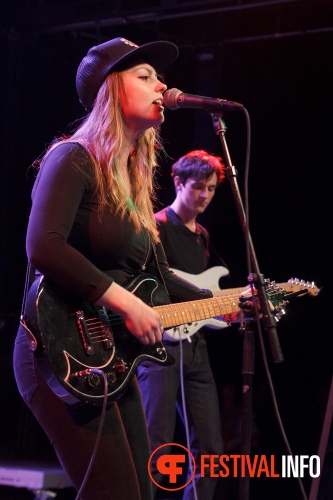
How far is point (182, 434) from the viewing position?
574cm

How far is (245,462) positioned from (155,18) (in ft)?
13.7

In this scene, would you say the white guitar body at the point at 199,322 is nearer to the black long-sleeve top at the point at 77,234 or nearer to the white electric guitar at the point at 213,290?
the white electric guitar at the point at 213,290

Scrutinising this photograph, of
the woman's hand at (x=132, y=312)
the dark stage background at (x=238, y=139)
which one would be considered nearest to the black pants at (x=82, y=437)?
the woman's hand at (x=132, y=312)

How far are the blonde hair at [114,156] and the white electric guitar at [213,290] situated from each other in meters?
1.19

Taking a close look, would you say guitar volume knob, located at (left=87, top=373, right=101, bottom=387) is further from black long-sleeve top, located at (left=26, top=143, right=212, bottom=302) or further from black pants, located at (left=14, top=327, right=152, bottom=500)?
black long-sleeve top, located at (left=26, top=143, right=212, bottom=302)

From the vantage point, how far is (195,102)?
2623 millimetres

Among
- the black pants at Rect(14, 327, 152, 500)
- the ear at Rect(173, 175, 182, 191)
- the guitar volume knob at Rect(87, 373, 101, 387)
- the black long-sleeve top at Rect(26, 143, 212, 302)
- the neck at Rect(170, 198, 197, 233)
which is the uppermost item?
the black long-sleeve top at Rect(26, 143, 212, 302)

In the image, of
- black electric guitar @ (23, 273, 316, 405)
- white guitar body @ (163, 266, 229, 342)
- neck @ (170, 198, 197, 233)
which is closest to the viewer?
black electric guitar @ (23, 273, 316, 405)

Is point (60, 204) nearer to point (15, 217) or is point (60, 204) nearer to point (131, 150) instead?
point (131, 150)

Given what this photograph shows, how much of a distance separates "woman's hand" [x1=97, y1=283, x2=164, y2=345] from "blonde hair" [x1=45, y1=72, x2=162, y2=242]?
1.11 feet

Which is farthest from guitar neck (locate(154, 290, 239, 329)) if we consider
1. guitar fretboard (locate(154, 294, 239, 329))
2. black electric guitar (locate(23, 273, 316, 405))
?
black electric guitar (locate(23, 273, 316, 405))

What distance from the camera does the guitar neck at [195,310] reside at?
101 inches

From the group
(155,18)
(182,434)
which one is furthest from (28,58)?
(182,434)

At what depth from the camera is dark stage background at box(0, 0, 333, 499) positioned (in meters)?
5.75
